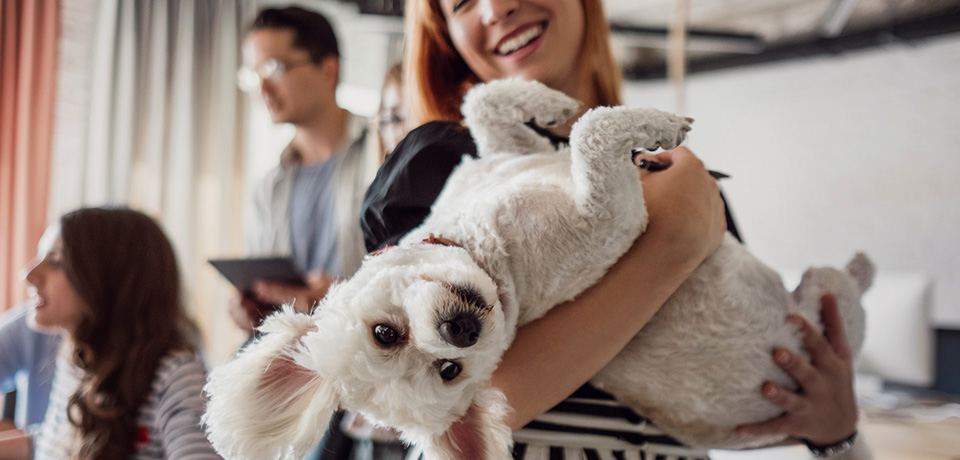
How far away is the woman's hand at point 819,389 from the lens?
72 centimetres

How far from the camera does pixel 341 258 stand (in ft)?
5.78

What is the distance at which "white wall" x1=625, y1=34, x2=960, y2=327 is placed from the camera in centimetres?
217

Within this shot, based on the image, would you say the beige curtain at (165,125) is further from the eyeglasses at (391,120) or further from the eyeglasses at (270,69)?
the eyeglasses at (391,120)

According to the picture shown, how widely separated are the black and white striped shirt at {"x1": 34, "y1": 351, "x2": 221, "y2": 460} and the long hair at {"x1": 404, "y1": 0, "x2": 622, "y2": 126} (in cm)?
74

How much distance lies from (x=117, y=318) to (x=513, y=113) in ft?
3.91

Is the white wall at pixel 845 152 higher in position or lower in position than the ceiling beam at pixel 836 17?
lower

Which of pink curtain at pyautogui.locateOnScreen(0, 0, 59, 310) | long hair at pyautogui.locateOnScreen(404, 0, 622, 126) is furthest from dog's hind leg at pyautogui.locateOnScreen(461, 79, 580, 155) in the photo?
pink curtain at pyautogui.locateOnScreen(0, 0, 59, 310)

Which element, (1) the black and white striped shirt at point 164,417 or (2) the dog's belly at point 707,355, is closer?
(2) the dog's belly at point 707,355

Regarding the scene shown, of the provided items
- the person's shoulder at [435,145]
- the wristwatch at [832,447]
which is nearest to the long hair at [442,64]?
the person's shoulder at [435,145]

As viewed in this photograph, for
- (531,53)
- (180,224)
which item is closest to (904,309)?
(531,53)

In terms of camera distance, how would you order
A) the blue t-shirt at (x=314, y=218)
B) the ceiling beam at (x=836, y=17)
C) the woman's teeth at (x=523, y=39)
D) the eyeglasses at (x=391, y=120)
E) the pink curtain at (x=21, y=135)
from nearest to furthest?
1. the woman's teeth at (x=523, y=39)
2. the eyeglasses at (x=391, y=120)
3. the blue t-shirt at (x=314, y=218)
4. the ceiling beam at (x=836, y=17)
5. the pink curtain at (x=21, y=135)

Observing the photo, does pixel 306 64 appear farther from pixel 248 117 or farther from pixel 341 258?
pixel 248 117

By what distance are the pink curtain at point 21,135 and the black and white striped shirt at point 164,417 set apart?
1.52 meters

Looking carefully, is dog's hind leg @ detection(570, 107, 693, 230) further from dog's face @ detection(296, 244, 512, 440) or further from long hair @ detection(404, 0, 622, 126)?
long hair @ detection(404, 0, 622, 126)
